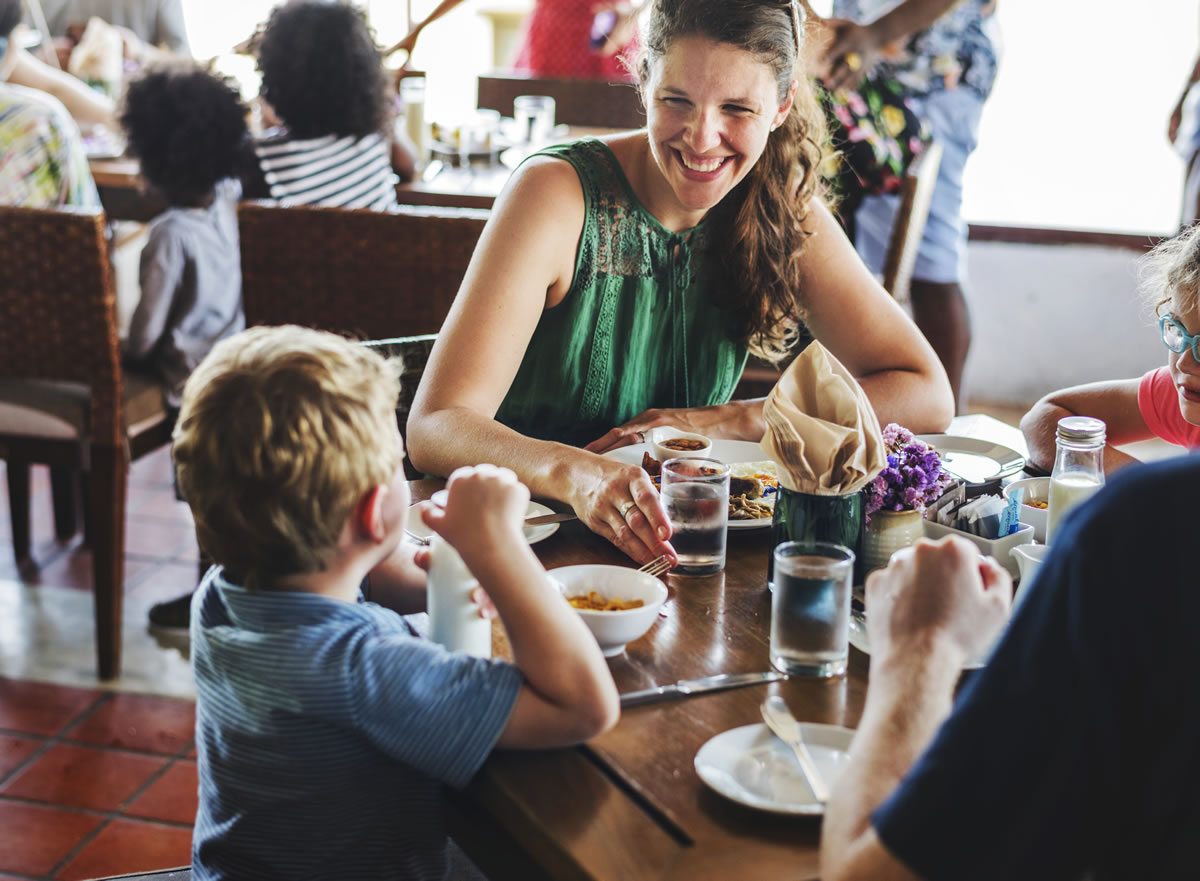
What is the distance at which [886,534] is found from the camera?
3.92 feet

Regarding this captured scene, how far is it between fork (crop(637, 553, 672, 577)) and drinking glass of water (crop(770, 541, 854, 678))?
203 millimetres

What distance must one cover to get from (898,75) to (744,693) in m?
2.83

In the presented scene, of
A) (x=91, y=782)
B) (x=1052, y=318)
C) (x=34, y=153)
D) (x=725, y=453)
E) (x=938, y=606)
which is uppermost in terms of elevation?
(x=34, y=153)

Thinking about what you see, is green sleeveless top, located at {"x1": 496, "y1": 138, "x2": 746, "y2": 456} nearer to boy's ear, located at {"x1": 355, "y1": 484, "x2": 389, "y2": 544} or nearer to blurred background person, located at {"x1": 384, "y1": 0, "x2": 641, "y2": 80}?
boy's ear, located at {"x1": 355, "y1": 484, "x2": 389, "y2": 544}

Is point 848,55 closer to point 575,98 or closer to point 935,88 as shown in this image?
point 935,88

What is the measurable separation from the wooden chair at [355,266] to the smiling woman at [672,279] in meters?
0.64

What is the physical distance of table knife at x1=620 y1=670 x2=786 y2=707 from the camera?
971 mm

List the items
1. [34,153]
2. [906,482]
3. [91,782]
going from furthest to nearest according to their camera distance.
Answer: [34,153] < [91,782] < [906,482]

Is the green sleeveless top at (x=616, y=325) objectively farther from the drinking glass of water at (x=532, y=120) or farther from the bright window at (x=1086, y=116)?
the bright window at (x=1086, y=116)

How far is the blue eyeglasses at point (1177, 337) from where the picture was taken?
138cm

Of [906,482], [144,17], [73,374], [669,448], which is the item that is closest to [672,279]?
[669,448]

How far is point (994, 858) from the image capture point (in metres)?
0.60

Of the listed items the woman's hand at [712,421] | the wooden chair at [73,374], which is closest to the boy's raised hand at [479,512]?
the woman's hand at [712,421]

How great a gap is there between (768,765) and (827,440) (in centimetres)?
34
